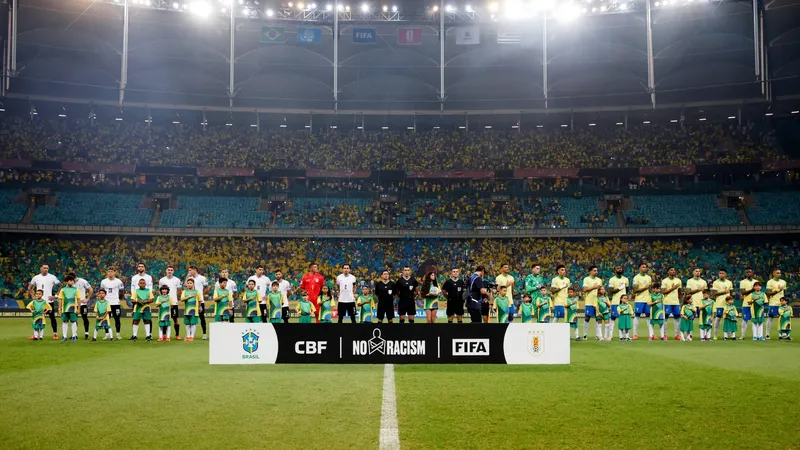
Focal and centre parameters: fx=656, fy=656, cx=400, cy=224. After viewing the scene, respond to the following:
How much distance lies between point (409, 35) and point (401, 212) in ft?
48.6

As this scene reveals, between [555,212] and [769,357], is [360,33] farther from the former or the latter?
[769,357]

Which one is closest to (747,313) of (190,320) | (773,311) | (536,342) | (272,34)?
(773,311)

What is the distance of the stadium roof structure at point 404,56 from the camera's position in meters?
51.7

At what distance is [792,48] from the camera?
5291 centimetres

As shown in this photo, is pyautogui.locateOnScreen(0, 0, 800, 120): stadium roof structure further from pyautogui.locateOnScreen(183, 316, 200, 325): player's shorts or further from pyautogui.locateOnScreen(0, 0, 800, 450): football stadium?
pyautogui.locateOnScreen(183, 316, 200, 325): player's shorts

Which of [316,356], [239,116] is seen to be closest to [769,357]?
[316,356]

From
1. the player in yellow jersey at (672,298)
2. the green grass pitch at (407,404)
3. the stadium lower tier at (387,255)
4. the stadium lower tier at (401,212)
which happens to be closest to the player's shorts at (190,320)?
the green grass pitch at (407,404)

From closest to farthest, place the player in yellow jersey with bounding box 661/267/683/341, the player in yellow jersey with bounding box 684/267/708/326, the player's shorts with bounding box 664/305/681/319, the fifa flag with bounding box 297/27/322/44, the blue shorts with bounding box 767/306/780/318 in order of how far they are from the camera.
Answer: the player in yellow jersey with bounding box 661/267/683/341, the player's shorts with bounding box 664/305/681/319, the player in yellow jersey with bounding box 684/267/708/326, the blue shorts with bounding box 767/306/780/318, the fifa flag with bounding box 297/27/322/44

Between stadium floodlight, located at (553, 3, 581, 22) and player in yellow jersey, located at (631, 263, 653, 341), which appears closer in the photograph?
player in yellow jersey, located at (631, 263, 653, 341)

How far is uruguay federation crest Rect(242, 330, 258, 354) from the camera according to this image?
49.1ft

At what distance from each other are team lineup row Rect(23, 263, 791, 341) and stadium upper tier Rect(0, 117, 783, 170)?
117 feet

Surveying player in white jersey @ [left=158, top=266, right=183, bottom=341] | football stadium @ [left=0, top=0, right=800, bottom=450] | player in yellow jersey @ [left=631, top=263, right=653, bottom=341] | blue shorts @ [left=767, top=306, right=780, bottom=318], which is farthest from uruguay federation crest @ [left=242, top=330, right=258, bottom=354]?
football stadium @ [left=0, top=0, right=800, bottom=450]

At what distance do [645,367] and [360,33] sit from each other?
41.5 metres

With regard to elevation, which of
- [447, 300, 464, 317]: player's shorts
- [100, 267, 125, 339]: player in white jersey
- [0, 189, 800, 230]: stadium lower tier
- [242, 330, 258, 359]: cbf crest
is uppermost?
[0, 189, 800, 230]: stadium lower tier
